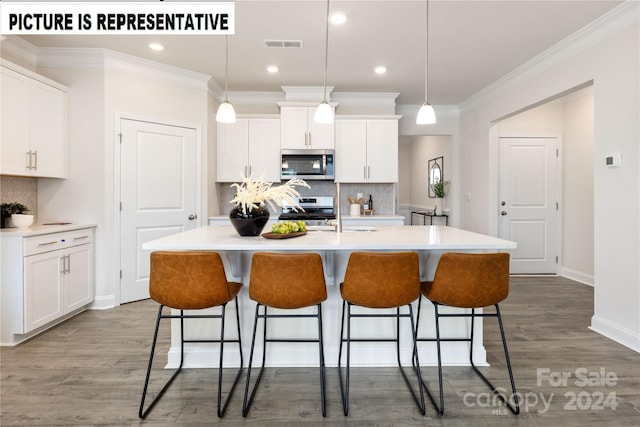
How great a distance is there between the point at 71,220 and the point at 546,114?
6.33 metres

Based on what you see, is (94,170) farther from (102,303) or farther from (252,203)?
(252,203)

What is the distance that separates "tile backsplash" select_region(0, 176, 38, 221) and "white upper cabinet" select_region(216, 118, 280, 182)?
6.69 ft

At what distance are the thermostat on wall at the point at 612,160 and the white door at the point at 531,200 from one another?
2.40m

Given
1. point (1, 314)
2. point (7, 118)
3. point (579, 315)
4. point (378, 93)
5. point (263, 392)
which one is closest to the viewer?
point (263, 392)

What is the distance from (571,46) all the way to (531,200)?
2.54 metres

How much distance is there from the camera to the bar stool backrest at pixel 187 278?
2.01 meters

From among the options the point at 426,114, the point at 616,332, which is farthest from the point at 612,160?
the point at 426,114

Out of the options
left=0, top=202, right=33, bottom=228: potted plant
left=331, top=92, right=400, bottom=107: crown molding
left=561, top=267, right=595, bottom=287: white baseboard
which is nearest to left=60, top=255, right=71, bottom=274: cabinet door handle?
left=0, top=202, right=33, bottom=228: potted plant

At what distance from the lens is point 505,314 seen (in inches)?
145

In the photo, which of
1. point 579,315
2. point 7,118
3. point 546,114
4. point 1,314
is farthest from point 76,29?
point 546,114

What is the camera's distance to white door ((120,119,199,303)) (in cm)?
403

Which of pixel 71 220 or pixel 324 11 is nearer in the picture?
pixel 324 11

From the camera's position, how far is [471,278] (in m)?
2.06

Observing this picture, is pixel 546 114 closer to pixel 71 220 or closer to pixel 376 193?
pixel 376 193
